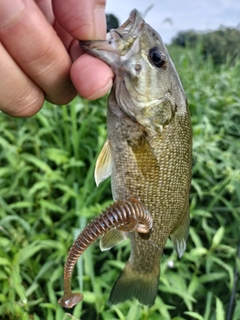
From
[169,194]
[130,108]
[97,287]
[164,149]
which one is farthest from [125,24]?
[97,287]

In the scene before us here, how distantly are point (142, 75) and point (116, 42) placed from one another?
0.14 meters

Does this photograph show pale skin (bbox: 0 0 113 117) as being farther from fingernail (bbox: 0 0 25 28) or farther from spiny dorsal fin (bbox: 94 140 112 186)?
spiny dorsal fin (bbox: 94 140 112 186)

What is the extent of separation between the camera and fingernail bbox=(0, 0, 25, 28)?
1.01 metres

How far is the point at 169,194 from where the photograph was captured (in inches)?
58.3

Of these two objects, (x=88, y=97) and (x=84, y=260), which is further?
(x=84, y=260)

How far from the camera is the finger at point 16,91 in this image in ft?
3.80

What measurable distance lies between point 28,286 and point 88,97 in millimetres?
1576

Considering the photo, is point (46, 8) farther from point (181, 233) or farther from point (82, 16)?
point (181, 233)

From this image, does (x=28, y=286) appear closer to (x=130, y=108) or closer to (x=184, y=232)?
(x=184, y=232)

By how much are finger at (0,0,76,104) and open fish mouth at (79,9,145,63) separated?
8 cm

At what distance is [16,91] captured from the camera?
1240mm

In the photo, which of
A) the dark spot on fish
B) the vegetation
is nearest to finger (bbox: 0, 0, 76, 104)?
the dark spot on fish

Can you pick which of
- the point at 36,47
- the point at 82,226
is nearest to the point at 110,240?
the point at 36,47

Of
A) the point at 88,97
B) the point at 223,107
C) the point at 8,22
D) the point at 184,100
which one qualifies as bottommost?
the point at 223,107
